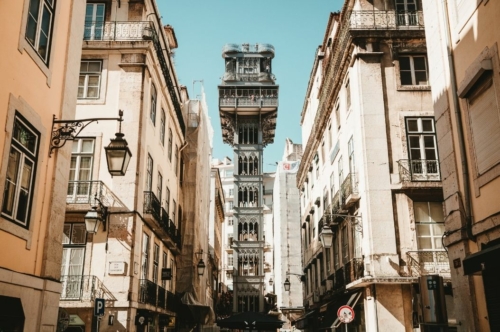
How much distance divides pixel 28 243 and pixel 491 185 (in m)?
7.78

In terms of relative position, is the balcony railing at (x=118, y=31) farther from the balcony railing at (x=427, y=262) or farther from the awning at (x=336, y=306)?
the balcony railing at (x=427, y=262)

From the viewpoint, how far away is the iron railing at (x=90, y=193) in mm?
17016

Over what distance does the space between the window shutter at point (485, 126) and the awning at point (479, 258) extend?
5.63 feet

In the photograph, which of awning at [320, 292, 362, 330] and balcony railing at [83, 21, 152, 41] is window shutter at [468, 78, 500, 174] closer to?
awning at [320, 292, 362, 330]

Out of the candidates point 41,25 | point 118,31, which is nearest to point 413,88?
point 118,31

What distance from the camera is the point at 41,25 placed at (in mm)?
8969

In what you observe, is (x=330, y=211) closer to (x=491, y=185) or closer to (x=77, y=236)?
(x=77, y=236)

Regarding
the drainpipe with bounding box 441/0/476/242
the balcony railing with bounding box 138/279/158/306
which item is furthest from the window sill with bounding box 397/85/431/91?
the balcony railing with bounding box 138/279/158/306

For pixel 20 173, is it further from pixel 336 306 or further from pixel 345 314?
pixel 336 306

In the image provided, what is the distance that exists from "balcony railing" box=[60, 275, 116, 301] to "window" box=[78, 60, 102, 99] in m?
6.39

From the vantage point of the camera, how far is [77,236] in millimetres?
17016

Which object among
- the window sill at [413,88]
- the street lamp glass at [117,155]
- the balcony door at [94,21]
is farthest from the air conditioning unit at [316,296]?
the street lamp glass at [117,155]

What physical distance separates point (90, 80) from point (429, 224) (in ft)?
43.1

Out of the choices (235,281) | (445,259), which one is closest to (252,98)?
(235,281)
